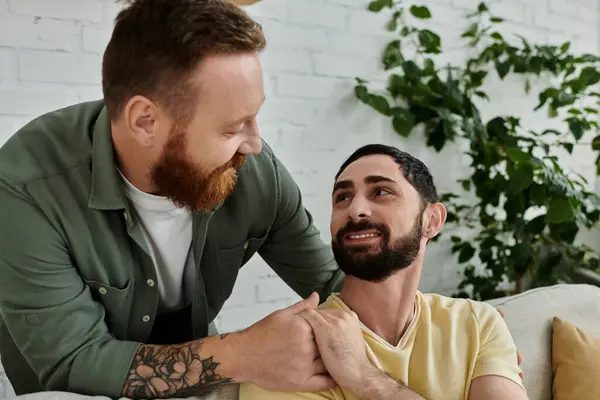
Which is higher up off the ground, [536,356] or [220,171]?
[220,171]

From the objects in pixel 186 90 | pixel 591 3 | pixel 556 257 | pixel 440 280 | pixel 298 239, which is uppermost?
pixel 591 3

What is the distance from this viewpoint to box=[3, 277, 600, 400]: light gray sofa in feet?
5.27

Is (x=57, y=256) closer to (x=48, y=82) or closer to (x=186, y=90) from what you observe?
(x=186, y=90)

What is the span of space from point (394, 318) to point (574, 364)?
499 millimetres

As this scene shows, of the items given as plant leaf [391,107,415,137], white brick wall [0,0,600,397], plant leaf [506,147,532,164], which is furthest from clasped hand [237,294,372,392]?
plant leaf [391,107,415,137]

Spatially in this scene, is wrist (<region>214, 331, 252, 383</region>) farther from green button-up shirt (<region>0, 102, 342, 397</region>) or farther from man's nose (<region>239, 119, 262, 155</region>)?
man's nose (<region>239, 119, 262, 155</region>)

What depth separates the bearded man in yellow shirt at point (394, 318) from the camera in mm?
1253

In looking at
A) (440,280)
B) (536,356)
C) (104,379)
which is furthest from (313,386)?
(440,280)

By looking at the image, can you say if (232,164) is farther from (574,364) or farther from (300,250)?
(574,364)

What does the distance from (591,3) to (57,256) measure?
298cm

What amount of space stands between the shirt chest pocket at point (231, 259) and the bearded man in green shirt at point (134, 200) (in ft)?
0.61

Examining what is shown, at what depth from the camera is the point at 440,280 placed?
2836 millimetres

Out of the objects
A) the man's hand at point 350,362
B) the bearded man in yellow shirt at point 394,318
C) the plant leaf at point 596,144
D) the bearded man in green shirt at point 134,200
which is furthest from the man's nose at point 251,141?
the plant leaf at point 596,144

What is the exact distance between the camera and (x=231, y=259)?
1.59 m
